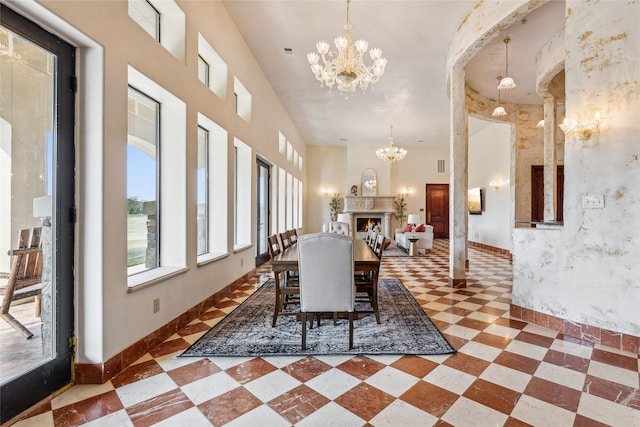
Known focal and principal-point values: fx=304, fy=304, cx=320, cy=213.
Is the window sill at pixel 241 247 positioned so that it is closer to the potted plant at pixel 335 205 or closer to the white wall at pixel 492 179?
the white wall at pixel 492 179

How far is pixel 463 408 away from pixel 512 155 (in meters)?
7.28

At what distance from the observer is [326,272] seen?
2.48 meters

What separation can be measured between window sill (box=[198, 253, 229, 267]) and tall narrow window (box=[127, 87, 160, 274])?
1.61 feet

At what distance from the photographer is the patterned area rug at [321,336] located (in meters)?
2.51

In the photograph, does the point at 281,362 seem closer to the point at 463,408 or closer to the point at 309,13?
Result: the point at 463,408

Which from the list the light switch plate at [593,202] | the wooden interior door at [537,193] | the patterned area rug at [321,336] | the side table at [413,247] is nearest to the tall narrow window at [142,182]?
the patterned area rug at [321,336]

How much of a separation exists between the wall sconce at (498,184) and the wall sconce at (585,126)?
608 centimetres

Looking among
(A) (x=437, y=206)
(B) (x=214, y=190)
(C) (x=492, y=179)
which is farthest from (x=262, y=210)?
(A) (x=437, y=206)

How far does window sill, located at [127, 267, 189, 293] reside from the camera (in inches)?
94.4

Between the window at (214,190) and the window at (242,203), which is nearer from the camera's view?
the window at (214,190)

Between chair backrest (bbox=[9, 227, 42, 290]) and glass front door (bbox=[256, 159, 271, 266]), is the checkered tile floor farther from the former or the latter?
glass front door (bbox=[256, 159, 271, 266])

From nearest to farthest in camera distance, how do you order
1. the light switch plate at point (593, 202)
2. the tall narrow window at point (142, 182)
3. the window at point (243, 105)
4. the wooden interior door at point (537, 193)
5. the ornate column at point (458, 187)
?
the light switch plate at point (593, 202)
the tall narrow window at point (142, 182)
the ornate column at point (458, 187)
the window at point (243, 105)
the wooden interior door at point (537, 193)

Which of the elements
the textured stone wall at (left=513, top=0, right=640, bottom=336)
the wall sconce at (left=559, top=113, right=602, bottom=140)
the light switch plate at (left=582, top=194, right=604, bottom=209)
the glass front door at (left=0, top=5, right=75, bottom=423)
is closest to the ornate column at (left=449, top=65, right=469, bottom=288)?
the textured stone wall at (left=513, top=0, right=640, bottom=336)

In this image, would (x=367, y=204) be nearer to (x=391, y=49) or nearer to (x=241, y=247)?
(x=391, y=49)
